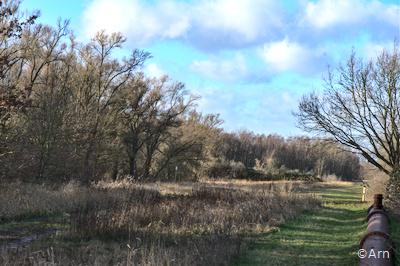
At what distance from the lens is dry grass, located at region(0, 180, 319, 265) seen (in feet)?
33.1

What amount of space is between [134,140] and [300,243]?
129 ft

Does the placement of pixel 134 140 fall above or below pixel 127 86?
below

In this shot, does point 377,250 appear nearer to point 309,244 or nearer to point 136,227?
point 309,244

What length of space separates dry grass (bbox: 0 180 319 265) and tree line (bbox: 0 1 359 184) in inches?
115

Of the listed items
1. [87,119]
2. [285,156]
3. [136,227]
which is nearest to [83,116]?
[87,119]

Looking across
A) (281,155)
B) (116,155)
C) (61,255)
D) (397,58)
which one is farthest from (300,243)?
(281,155)

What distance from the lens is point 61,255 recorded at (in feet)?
34.7

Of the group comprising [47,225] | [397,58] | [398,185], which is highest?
[397,58]

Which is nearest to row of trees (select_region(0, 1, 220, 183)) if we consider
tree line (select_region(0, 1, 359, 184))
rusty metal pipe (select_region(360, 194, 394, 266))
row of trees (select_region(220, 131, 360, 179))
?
tree line (select_region(0, 1, 359, 184))

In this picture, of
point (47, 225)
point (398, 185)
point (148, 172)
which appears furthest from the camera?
point (148, 172)

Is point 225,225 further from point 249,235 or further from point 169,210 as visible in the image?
point 169,210

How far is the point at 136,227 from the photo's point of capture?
14.3 meters
